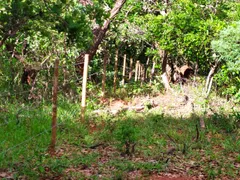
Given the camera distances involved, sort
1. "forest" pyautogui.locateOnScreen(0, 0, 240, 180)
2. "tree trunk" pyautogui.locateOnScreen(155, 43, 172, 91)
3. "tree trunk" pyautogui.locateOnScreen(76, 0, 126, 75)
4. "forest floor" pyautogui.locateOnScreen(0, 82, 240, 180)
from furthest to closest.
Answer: "tree trunk" pyautogui.locateOnScreen(155, 43, 172, 91) → "tree trunk" pyautogui.locateOnScreen(76, 0, 126, 75) → "forest floor" pyautogui.locateOnScreen(0, 82, 240, 180) → "forest" pyautogui.locateOnScreen(0, 0, 240, 180)

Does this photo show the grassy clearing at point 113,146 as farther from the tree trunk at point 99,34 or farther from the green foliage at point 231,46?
the tree trunk at point 99,34

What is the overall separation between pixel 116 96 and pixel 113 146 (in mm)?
4705

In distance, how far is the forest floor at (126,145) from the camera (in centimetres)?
523

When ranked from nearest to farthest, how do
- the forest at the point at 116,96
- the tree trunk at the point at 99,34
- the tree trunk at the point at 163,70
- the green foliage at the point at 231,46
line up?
the forest at the point at 116,96
the green foliage at the point at 231,46
the tree trunk at the point at 99,34
the tree trunk at the point at 163,70

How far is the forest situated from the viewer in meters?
4.96

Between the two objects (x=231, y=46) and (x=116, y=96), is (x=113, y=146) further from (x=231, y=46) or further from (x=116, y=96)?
(x=116, y=96)

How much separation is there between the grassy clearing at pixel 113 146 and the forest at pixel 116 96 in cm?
2

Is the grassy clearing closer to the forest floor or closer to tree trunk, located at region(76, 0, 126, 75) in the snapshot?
the forest floor

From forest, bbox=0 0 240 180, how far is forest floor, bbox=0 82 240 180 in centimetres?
2

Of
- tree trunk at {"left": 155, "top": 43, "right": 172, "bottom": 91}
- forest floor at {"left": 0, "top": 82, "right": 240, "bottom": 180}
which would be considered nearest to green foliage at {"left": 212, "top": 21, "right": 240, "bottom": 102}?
forest floor at {"left": 0, "top": 82, "right": 240, "bottom": 180}

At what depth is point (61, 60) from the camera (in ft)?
30.1

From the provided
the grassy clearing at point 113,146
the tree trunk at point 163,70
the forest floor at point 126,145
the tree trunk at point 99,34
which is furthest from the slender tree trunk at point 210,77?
the tree trunk at point 99,34

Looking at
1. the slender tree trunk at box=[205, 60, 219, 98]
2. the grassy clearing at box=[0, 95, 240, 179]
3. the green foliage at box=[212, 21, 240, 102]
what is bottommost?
the grassy clearing at box=[0, 95, 240, 179]

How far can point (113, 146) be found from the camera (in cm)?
649
